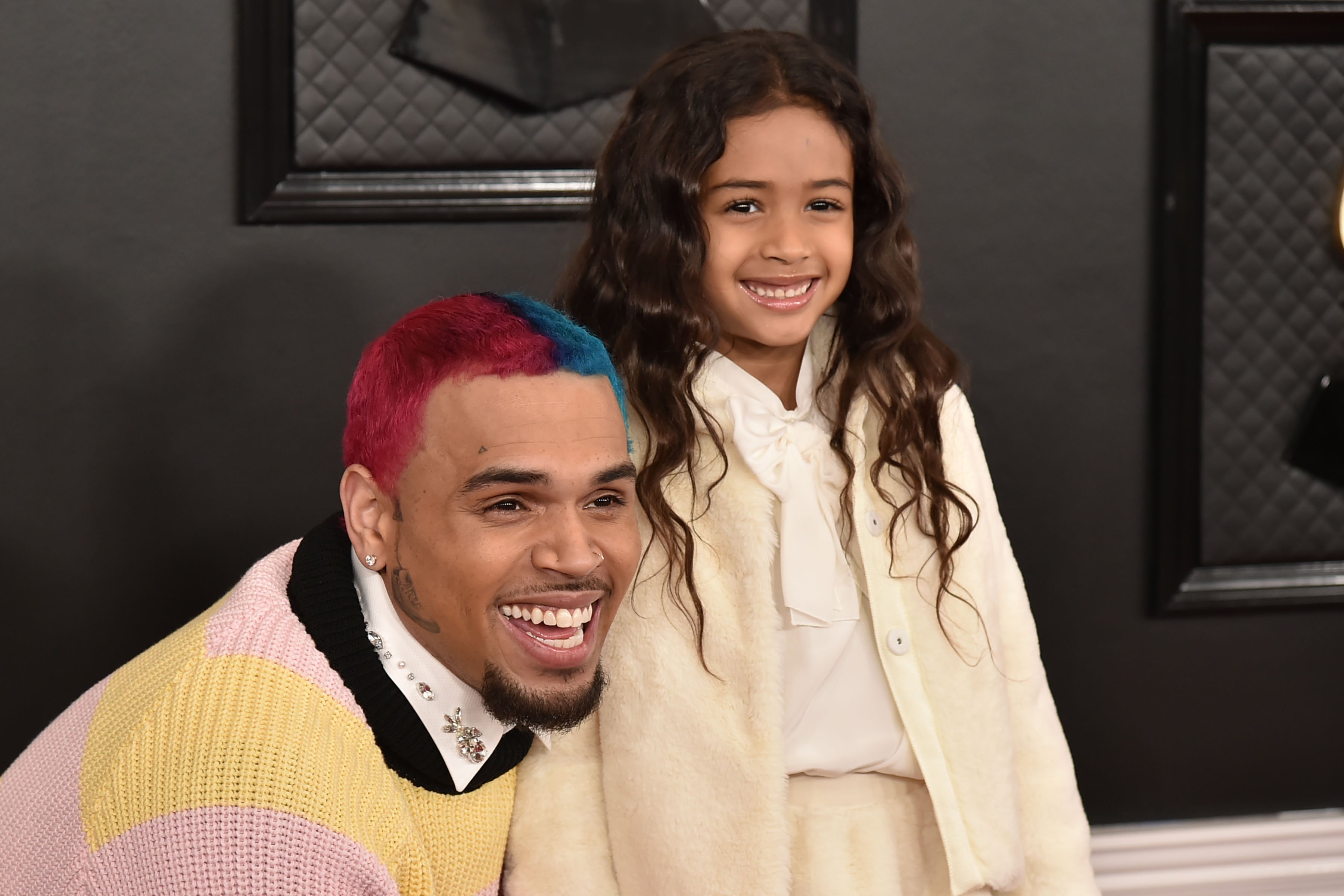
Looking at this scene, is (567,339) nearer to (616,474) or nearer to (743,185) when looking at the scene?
(616,474)

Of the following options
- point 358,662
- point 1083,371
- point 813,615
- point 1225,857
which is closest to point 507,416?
point 358,662

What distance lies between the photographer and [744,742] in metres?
1.88

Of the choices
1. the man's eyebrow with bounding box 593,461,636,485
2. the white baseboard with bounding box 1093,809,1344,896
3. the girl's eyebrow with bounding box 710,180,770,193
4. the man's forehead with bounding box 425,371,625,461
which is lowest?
the white baseboard with bounding box 1093,809,1344,896

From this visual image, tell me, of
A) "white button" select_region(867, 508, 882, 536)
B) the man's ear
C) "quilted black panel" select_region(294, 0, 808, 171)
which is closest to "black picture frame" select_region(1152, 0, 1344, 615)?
"quilted black panel" select_region(294, 0, 808, 171)

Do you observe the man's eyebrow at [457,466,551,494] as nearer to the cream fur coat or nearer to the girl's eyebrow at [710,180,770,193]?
the cream fur coat

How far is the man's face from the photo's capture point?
1.60 m

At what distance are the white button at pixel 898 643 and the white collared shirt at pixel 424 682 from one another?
618 millimetres

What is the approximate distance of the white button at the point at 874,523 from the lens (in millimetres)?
2006

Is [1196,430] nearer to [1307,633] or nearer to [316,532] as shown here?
[1307,633]

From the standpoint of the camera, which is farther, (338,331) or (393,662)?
(338,331)

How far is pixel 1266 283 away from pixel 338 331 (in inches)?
78.9

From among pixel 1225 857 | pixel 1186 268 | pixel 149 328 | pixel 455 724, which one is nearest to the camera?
pixel 455 724

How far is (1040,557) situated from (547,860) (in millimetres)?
1472

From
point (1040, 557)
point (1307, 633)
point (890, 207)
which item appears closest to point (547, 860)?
point (890, 207)
